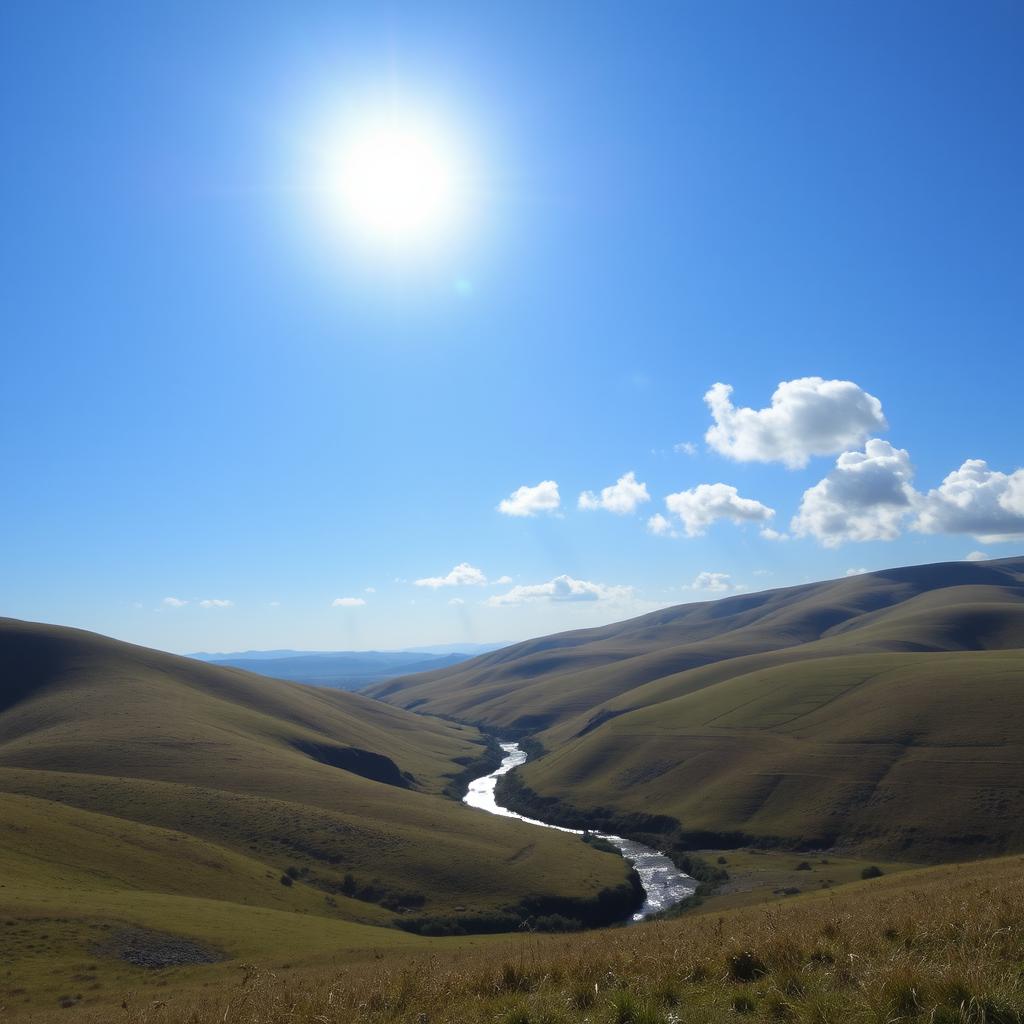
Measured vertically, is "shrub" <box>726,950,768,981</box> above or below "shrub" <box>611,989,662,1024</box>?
below

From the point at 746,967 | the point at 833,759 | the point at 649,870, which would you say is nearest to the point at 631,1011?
the point at 746,967

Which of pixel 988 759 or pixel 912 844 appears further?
pixel 988 759

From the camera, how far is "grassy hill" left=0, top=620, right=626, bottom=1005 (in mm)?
35156

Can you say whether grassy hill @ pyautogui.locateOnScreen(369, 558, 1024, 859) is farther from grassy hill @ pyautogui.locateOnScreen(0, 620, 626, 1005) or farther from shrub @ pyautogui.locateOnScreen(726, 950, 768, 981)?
shrub @ pyautogui.locateOnScreen(726, 950, 768, 981)

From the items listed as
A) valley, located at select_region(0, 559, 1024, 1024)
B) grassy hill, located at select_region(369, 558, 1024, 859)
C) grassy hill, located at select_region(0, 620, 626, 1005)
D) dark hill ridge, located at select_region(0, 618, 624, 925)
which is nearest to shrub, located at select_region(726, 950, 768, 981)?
valley, located at select_region(0, 559, 1024, 1024)

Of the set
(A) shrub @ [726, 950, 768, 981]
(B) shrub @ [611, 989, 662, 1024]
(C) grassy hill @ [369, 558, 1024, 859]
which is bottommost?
(C) grassy hill @ [369, 558, 1024, 859]

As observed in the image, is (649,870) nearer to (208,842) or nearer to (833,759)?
(833,759)

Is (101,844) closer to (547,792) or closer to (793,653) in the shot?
(547,792)

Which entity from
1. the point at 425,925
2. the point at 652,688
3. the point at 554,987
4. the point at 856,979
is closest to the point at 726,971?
the point at 856,979

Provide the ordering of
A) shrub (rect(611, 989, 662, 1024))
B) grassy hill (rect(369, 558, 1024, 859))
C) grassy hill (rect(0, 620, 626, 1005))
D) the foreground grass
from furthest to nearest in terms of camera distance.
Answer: grassy hill (rect(369, 558, 1024, 859)) → grassy hill (rect(0, 620, 626, 1005)) → shrub (rect(611, 989, 662, 1024)) → the foreground grass

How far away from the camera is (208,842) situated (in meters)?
60.8

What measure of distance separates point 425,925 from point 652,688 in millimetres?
118732

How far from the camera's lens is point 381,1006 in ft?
29.2

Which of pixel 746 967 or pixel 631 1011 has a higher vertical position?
pixel 631 1011
